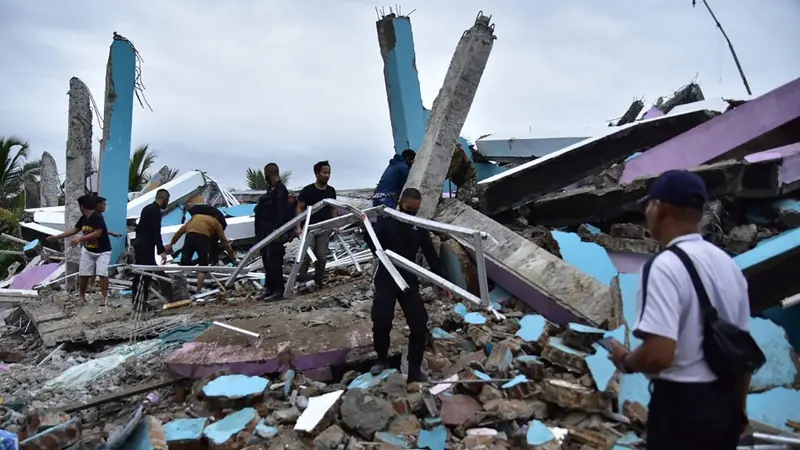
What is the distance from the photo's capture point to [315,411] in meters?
3.58

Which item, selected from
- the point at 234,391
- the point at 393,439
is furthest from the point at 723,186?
the point at 234,391

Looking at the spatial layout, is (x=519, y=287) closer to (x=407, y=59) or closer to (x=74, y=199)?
(x=407, y=59)

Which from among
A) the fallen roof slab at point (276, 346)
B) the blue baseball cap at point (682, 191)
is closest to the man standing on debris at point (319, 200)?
the fallen roof slab at point (276, 346)

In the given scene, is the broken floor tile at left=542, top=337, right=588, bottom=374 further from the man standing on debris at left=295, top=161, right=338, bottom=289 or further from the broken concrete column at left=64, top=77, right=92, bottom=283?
the broken concrete column at left=64, top=77, right=92, bottom=283

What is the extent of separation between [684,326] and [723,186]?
4.90 metres

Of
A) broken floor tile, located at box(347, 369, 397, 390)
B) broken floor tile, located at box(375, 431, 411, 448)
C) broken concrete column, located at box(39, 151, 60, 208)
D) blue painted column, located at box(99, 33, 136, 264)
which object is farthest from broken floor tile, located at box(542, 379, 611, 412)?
broken concrete column, located at box(39, 151, 60, 208)

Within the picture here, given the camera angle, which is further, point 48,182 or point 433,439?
point 48,182

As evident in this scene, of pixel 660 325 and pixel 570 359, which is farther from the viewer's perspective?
pixel 570 359

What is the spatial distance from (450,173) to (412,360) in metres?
4.35

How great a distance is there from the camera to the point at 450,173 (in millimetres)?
7930

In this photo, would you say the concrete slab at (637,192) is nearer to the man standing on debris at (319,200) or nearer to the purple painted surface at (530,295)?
the purple painted surface at (530,295)

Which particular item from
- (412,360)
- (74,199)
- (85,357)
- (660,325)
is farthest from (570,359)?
(74,199)

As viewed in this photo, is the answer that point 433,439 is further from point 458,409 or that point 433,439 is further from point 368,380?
point 368,380

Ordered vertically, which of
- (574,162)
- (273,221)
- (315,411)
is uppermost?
(574,162)
